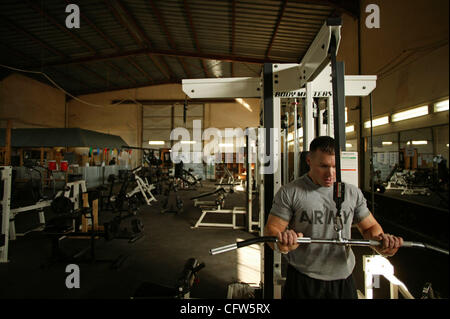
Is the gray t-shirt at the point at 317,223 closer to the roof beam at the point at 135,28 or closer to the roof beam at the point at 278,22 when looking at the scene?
the roof beam at the point at 278,22

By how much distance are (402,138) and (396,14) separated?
212cm

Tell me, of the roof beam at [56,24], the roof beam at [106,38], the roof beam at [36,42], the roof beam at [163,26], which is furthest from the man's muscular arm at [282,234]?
the roof beam at [36,42]

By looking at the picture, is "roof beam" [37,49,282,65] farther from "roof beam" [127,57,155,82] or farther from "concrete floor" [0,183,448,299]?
"concrete floor" [0,183,448,299]

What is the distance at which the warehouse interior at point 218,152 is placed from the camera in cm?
167

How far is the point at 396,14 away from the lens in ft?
11.5

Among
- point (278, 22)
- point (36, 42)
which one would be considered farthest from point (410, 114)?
point (36, 42)

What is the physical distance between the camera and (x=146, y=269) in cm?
272

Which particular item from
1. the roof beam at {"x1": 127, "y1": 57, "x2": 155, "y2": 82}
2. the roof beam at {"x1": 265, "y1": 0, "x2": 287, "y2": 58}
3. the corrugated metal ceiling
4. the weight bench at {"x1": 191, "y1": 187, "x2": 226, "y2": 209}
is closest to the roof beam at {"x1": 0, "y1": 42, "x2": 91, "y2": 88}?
the corrugated metal ceiling

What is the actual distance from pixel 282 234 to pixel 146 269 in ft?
7.80

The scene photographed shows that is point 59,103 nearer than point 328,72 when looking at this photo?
No

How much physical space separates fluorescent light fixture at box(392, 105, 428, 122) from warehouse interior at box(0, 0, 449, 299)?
26 millimetres

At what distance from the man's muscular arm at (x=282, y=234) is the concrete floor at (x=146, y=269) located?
4.82 feet
